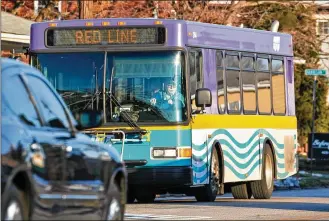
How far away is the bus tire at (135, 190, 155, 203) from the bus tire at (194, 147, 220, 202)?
86 cm

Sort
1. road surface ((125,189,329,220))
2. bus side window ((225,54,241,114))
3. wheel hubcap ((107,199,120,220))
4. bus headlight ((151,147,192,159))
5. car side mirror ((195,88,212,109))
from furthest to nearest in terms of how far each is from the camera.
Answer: bus side window ((225,54,241,114)) < bus headlight ((151,147,192,159)) < car side mirror ((195,88,212,109)) < road surface ((125,189,329,220)) < wheel hubcap ((107,199,120,220))

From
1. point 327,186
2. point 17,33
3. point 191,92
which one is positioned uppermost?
point 17,33

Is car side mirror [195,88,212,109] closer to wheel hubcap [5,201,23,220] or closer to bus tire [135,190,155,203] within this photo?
bus tire [135,190,155,203]

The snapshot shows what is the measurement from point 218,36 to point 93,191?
1098cm

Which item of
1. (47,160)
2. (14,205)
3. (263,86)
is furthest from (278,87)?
(14,205)

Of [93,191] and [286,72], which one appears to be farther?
[286,72]

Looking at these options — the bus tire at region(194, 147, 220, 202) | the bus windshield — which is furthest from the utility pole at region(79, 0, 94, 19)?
the bus windshield

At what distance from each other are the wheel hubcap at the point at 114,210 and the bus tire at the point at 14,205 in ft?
6.33

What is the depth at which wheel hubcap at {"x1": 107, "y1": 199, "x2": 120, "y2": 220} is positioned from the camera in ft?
37.7

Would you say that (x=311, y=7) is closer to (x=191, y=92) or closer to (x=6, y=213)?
(x=191, y=92)

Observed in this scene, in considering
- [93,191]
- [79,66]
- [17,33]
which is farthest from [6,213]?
[17,33]

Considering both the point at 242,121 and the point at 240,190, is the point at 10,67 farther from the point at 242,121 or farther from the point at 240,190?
the point at 240,190

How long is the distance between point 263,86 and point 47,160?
549 inches

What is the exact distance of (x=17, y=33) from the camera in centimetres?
3128
